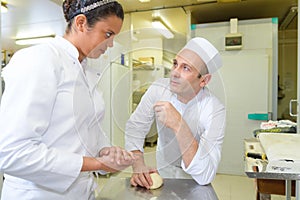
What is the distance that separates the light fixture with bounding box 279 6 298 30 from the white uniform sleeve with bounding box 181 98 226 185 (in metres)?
3.71

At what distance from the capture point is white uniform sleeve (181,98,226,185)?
0.86 m

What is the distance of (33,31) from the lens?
Result: 4.47m

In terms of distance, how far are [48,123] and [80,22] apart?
315mm

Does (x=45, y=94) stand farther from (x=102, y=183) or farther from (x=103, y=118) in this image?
(x=102, y=183)

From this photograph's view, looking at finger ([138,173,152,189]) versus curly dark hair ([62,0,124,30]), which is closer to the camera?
curly dark hair ([62,0,124,30])

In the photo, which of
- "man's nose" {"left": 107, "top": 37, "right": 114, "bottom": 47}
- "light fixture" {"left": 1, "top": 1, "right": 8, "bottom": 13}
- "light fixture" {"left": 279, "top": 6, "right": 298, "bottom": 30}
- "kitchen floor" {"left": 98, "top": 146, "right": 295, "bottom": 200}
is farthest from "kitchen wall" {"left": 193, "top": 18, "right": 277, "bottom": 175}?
"light fixture" {"left": 1, "top": 1, "right": 8, "bottom": 13}

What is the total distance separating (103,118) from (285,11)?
13.8 feet

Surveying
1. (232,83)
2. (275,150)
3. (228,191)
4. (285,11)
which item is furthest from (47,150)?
(285,11)

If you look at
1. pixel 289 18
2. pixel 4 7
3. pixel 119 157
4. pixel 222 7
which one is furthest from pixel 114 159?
pixel 289 18

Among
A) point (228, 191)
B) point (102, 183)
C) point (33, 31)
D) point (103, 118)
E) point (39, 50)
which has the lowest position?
point (228, 191)

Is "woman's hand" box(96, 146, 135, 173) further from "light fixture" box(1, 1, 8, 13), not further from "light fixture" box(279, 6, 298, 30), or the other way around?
"light fixture" box(279, 6, 298, 30)

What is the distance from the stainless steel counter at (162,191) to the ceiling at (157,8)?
98.3 inches

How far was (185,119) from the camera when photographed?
90 cm

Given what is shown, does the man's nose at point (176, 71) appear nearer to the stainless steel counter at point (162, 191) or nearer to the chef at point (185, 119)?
the chef at point (185, 119)
